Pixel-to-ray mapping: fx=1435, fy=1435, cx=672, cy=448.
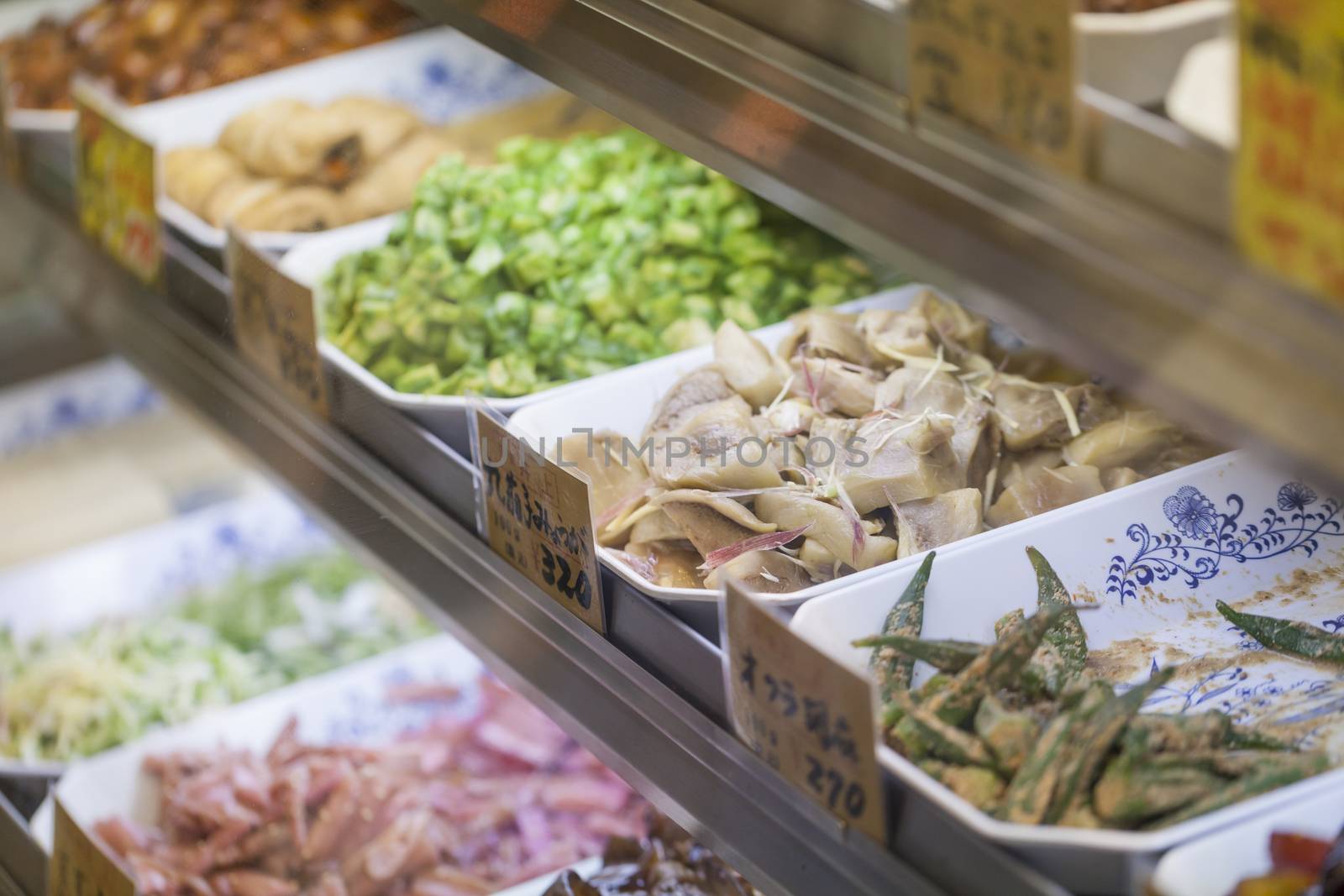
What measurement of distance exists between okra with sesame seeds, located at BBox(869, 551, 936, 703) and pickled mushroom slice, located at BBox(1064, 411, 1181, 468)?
0.79 feet

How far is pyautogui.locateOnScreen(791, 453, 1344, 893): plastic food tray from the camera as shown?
1146mm

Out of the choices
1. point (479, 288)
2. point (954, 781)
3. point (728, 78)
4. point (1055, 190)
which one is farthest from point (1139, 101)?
point (479, 288)

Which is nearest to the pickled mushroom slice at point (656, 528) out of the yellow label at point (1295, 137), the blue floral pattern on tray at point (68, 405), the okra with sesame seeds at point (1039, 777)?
the okra with sesame seeds at point (1039, 777)

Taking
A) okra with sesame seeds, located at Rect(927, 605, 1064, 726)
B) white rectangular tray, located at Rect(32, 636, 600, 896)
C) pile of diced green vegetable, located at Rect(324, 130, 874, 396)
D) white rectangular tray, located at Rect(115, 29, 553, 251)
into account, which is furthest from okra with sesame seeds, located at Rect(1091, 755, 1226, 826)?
white rectangular tray, located at Rect(115, 29, 553, 251)

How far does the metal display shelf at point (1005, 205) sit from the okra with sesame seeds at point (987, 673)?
27 centimetres

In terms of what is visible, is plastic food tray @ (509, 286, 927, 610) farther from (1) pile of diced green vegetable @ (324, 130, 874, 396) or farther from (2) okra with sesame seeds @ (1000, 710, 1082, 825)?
(2) okra with sesame seeds @ (1000, 710, 1082, 825)

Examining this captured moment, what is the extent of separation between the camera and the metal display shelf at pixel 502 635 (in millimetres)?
1008

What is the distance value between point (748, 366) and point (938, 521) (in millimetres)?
308

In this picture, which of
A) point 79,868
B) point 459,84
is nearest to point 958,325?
point 79,868

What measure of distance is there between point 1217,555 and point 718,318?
0.72 m

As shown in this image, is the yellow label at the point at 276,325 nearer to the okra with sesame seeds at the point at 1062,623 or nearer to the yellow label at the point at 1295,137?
the okra with sesame seeds at the point at 1062,623

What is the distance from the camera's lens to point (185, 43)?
2.63 meters

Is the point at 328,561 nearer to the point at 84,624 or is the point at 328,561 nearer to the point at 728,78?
the point at 84,624

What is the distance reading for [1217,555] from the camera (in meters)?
1.28
